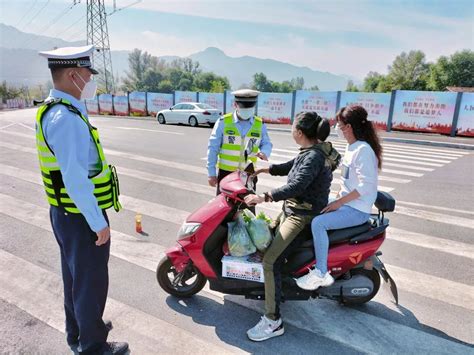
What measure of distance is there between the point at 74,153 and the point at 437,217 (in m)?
5.64

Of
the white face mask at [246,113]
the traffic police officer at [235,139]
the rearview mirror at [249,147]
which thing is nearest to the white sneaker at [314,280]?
the traffic police officer at [235,139]

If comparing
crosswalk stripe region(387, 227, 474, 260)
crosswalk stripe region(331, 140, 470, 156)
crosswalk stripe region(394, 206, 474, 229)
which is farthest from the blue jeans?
crosswalk stripe region(331, 140, 470, 156)

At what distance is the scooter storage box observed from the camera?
9.98 feet

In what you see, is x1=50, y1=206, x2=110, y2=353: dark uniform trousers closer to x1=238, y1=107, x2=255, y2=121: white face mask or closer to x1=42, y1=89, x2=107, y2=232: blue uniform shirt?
x1=42, y1=89, x2=107, y2=232: blue uniform shirt

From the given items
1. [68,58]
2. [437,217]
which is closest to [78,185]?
[68,58]

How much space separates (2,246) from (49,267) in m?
1.01

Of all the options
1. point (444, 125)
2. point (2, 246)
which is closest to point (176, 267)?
point (2, 246)

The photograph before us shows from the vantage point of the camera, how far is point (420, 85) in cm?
6756

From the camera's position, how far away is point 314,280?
2963 millimetres

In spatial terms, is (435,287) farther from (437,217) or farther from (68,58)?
Result: (68,58)

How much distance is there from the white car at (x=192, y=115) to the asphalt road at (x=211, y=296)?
13039 millimetres

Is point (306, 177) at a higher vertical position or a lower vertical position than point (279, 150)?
higher

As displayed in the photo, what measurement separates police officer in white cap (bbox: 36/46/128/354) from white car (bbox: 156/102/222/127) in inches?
688

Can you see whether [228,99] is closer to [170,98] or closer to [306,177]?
[170,98]
